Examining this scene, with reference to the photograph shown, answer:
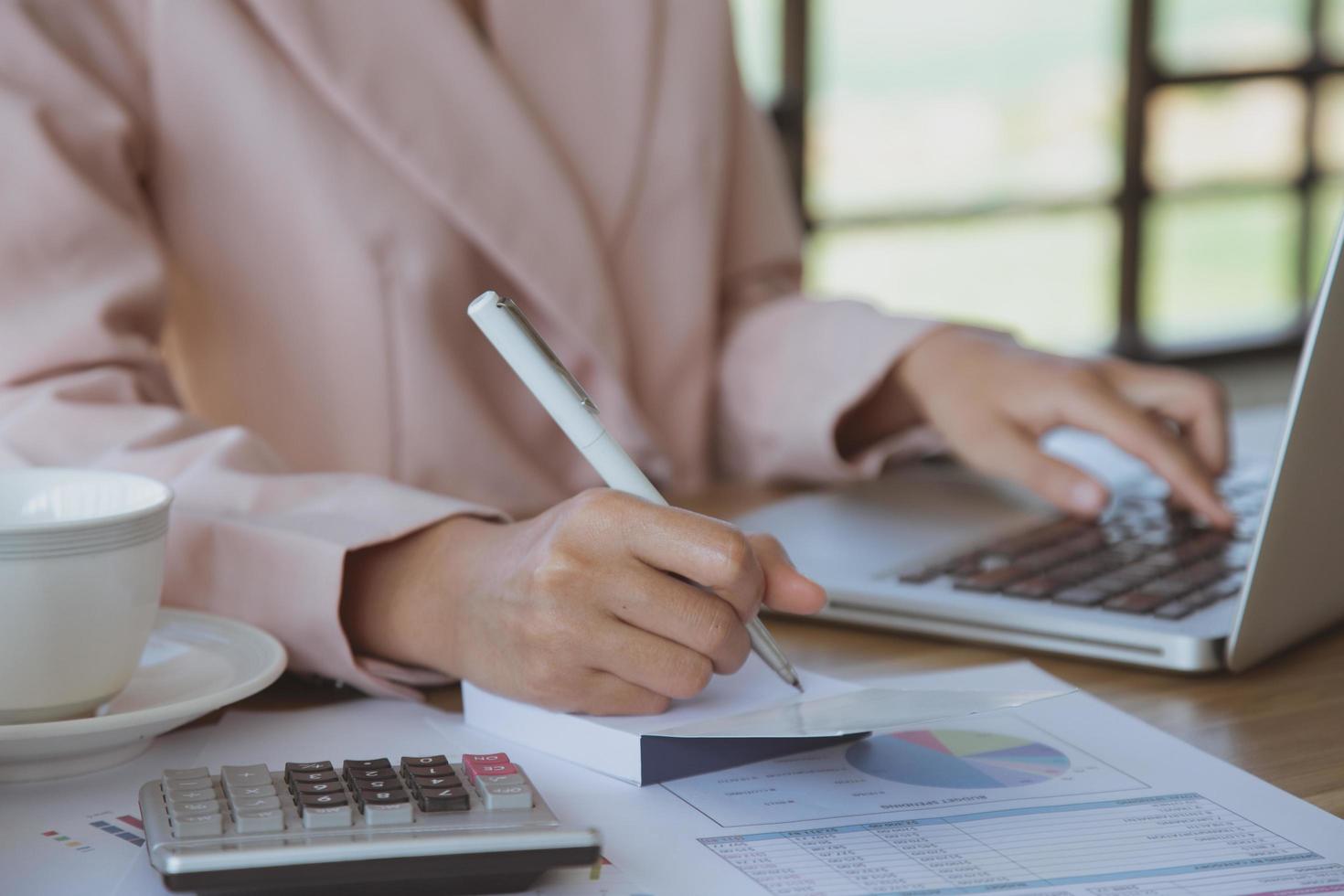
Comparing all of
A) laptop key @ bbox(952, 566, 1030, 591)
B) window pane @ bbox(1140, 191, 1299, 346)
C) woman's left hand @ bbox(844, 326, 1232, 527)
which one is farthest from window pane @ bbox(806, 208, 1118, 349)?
laptop key @ bbox(952, 566, 1030, 591)

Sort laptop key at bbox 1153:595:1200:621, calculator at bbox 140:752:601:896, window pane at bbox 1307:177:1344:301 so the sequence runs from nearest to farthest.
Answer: calculator at bbox 140:752:601:896
laptop key at bbox 1153:595:1200:621
window pane at bbox 1307:177:1344:301

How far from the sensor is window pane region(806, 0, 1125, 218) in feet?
9.80

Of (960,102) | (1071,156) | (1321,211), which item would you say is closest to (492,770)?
(960,102)

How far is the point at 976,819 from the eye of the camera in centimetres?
51

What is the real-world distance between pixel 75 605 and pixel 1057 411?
2.00 ft

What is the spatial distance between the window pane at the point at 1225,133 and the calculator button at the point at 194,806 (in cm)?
320

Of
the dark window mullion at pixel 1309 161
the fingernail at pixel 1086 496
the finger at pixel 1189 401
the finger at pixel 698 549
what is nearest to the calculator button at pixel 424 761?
the finger at pixel 698 549

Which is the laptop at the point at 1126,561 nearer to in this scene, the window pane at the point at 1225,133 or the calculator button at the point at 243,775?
the calculator button at the point at 243,775

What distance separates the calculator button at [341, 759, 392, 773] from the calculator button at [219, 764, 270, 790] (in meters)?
0.03

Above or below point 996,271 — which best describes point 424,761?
below

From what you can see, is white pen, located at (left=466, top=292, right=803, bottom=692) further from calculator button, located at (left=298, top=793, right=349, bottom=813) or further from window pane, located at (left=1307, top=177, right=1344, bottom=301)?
window pane, located at (left=1307, top=177, right=1344, bottom=301)

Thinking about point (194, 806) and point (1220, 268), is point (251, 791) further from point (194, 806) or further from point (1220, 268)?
point (1220, 268)

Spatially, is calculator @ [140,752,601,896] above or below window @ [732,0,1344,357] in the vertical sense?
below

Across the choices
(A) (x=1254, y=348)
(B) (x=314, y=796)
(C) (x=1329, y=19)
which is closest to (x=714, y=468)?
(B) (x=314, y=796)
